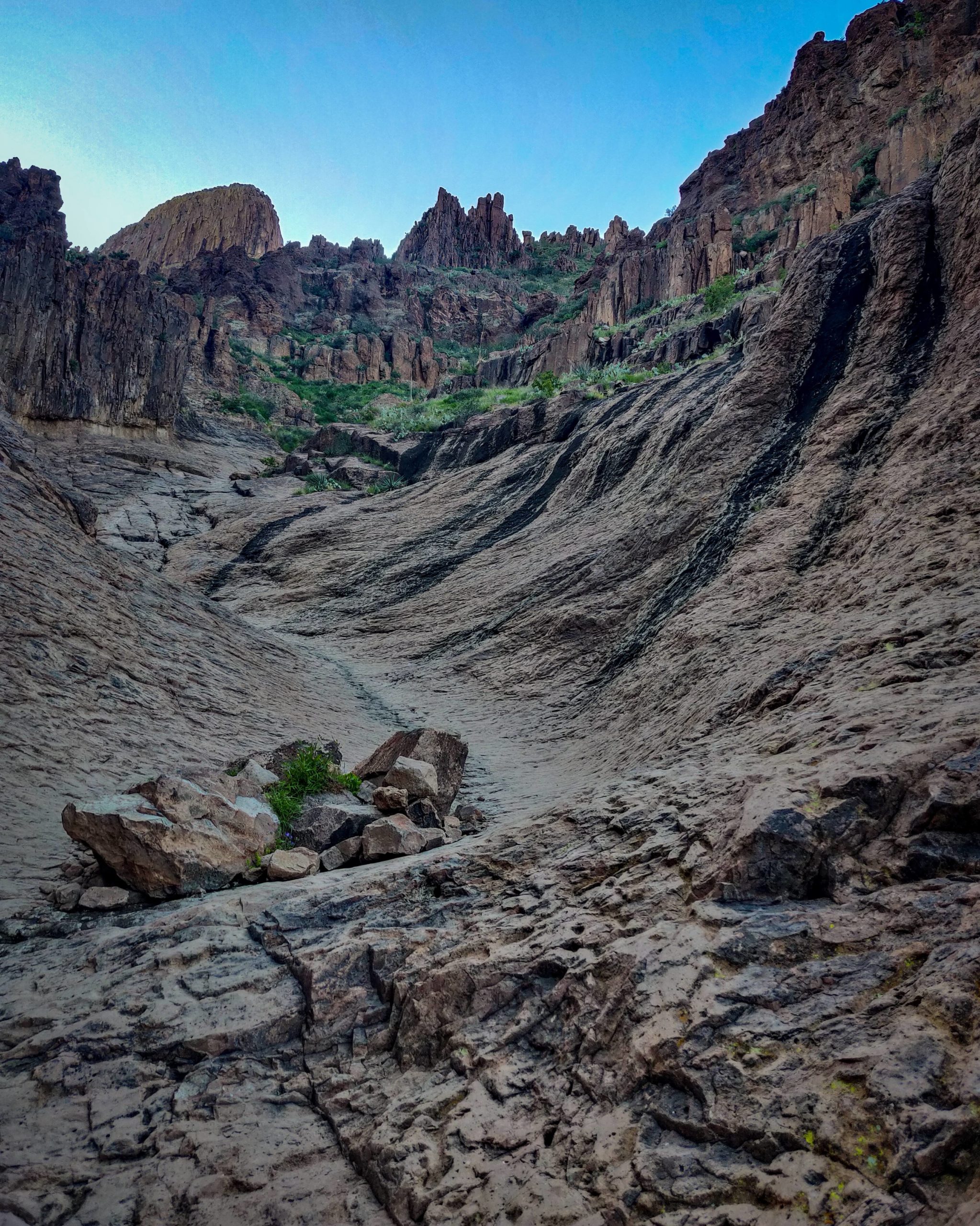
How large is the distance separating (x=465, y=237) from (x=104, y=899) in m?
111

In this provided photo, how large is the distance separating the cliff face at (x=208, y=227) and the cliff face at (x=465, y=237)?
21683mm

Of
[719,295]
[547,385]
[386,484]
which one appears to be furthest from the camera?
[719,295]

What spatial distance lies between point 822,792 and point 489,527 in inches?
723

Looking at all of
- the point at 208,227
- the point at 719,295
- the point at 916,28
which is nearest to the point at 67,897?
the point at 719,295

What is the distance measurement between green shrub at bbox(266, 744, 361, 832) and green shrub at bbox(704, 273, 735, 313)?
1305 inches

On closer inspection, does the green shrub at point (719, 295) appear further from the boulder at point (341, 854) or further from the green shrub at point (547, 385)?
the boulder at point (341, 854)

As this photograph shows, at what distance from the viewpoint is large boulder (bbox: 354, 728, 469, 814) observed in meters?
8.62

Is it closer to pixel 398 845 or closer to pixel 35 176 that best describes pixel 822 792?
pixel 398 845

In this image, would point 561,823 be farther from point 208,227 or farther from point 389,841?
point 208,227

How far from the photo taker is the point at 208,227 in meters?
105

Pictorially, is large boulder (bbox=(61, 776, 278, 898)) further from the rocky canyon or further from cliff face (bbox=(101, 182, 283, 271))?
cliff face (bbox=(101, 182, 283, 271))

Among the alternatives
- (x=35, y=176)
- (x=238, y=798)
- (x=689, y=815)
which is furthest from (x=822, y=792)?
(x=35, y=176)

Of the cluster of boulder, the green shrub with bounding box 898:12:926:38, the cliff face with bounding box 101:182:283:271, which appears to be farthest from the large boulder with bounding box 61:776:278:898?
the cliff face with bounding box 101:182:283:271

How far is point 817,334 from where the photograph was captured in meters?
13.9
